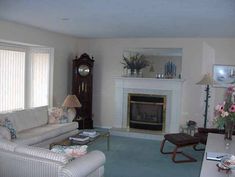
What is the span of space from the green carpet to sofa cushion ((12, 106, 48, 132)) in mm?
1155

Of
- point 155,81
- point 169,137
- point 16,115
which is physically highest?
point 155,81

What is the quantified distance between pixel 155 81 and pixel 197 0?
3.88 metres

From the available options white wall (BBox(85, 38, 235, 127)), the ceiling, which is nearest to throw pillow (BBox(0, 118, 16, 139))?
the ceiling

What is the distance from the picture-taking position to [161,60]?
22.4 ft

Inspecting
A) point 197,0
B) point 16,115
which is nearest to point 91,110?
point 16,115

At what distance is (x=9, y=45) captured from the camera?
5.56m

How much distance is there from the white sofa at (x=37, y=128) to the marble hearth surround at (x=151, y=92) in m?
1.72

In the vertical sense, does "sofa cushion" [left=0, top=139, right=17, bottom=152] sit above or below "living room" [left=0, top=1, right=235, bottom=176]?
below

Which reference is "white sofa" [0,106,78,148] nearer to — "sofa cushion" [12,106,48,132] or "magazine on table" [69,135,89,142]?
"sofa cushion" [12,106,48,132]

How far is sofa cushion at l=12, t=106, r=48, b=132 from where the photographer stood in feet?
16.0

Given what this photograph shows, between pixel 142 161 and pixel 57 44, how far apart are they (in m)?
3.58

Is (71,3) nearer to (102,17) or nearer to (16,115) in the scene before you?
(102,17)

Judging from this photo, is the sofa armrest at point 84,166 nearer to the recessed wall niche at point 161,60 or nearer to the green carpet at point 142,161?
the green carpet at point 142,161

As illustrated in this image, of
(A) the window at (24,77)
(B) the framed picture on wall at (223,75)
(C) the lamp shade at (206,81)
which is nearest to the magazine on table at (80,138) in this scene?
(A) the window at (24,77)
